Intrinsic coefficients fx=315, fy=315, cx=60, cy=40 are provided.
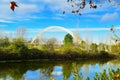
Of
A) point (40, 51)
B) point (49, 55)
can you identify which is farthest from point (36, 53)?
point (49, 55)

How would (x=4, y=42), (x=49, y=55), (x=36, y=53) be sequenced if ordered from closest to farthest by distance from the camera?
(x=36, y=53), (x=4, y=42), (x=49, y=55)

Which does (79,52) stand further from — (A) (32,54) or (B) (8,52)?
(B) (8,52)

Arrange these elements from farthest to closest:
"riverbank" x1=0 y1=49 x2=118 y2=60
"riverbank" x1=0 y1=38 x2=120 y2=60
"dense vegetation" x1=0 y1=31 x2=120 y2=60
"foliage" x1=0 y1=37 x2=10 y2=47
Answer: "foliage" x1=0 y1=37 x2=10 y2=47 < "dense vegetation" x1=0 y1=31 x2=120 y2=60 < "riverbank" x1=0 y1=38 x2=120 y2=60 < "riverbank" x1=0 y1=49 x2=118 y2=60

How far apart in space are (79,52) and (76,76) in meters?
58.0

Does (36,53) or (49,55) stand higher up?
(36,53)

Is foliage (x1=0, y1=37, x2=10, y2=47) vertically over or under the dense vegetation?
over

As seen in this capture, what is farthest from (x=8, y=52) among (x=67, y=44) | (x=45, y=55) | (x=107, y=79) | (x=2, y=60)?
(x=107, y=79)

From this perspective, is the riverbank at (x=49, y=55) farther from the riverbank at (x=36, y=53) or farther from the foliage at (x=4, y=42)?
the foliage at (x=4, y=42)

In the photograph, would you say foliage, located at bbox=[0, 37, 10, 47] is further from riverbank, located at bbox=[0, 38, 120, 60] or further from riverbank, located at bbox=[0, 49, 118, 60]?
riverbank, located at bbox=[0, 49, 118, 60]

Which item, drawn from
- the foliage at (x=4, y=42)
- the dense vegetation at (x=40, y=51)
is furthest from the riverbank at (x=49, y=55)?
the foliage at (x=4, y=42)

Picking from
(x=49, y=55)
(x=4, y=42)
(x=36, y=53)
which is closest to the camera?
(x=36, y=53)

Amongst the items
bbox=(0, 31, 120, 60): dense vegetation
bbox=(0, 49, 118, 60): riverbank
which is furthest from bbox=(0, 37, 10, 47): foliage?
bbox=(0, 49, 118, 60): riverbank

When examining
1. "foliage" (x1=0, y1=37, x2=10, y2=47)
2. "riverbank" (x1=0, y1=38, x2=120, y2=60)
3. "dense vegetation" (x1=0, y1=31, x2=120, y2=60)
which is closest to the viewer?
"riverbank" (x1=0, y1=38, x2=120, y2=60)

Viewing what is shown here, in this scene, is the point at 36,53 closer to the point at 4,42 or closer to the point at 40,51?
the point at 40,51
